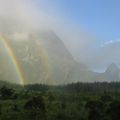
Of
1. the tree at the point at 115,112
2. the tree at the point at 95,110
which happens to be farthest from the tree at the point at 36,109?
the tree at the point at 115,112

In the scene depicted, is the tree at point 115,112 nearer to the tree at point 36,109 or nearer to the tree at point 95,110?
the tree at point 95,110

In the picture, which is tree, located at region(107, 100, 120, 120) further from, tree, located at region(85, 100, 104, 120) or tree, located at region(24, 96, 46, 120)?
tree, located at region(24, 96, 46, 120)

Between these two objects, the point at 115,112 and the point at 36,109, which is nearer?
the point at 115,112

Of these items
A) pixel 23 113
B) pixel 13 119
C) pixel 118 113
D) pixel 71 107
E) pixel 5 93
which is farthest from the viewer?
pixel 5 93

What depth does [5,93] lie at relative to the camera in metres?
167

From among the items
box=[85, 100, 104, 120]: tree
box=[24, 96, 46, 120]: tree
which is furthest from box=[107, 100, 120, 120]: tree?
box=[24, 96, 46, 120]: tree

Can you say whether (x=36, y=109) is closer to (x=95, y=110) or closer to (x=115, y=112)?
(x=95, y=110)

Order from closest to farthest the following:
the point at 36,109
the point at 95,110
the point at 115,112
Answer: the point at 115,112
the point at 95,110
the point at 36,109

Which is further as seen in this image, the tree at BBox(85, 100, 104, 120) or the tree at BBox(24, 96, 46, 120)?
the tree at BBox(24, 96, 46, 120)

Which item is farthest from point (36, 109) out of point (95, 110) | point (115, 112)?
point (115, 112)

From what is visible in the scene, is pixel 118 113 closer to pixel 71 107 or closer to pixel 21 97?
pixel 71 107

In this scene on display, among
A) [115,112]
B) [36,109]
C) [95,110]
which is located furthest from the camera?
[36,109]

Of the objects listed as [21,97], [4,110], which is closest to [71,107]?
[4,110]

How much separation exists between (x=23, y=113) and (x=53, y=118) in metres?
10.9
